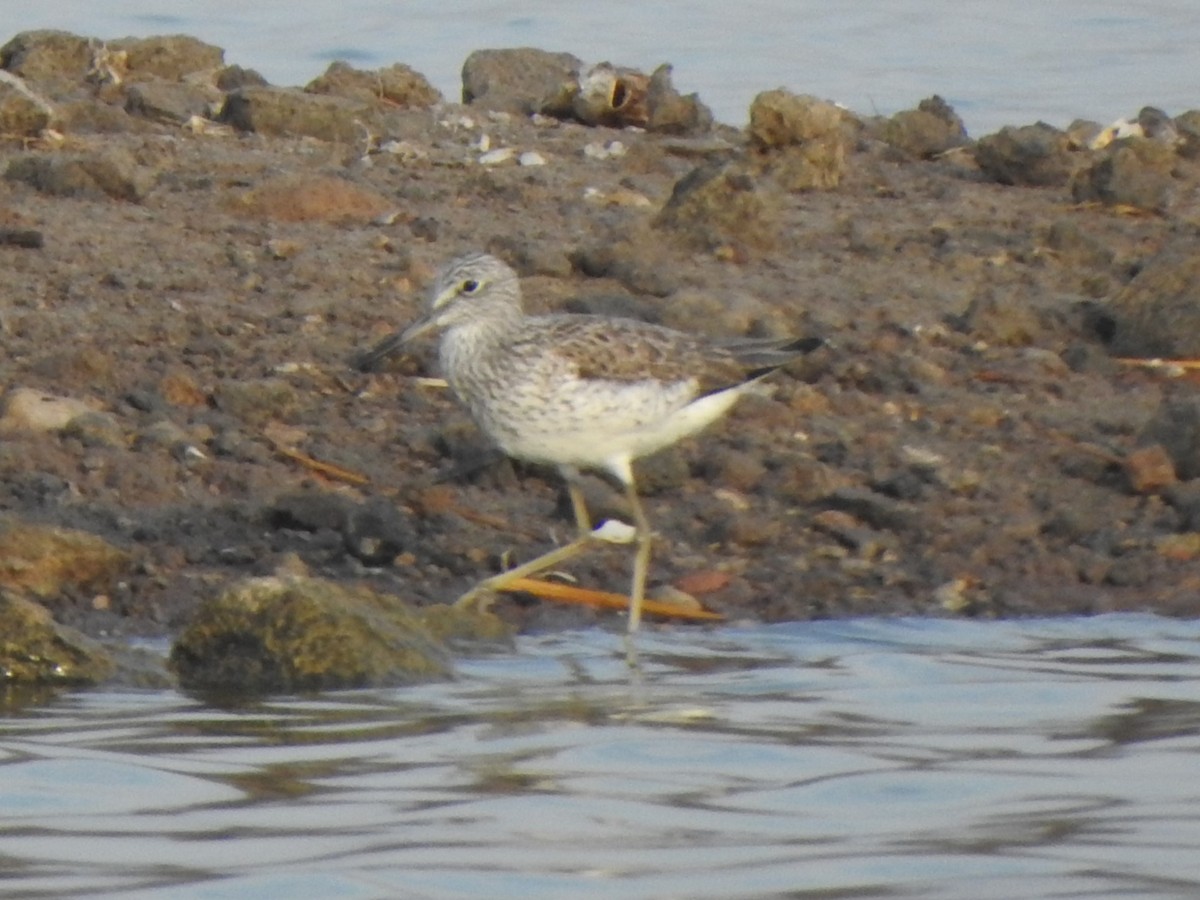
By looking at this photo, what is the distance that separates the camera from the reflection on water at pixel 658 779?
4742mm

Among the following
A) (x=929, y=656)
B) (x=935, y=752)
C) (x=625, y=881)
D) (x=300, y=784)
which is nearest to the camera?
(x=625, y=881)

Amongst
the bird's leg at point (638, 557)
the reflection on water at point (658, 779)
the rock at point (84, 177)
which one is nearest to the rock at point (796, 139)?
the rock at point (84, 177)

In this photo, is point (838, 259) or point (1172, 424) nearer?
point (1172, 424)

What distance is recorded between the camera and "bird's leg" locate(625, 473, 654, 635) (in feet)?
25.0

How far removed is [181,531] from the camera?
26.2ft

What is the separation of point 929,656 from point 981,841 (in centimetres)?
216

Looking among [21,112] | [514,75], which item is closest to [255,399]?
[21,112]

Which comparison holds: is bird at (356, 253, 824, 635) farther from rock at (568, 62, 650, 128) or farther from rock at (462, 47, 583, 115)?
rock at (462, 47, 583, 115)

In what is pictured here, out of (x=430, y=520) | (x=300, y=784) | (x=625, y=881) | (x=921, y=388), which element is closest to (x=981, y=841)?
(x=625, y=881)

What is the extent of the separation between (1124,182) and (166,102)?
4896mm

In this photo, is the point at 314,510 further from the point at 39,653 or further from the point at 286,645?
the point at 39,653

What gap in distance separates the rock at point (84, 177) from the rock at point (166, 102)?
1.79 meters

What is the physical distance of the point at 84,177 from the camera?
11375 mm

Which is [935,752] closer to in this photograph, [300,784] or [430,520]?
[300,784]
